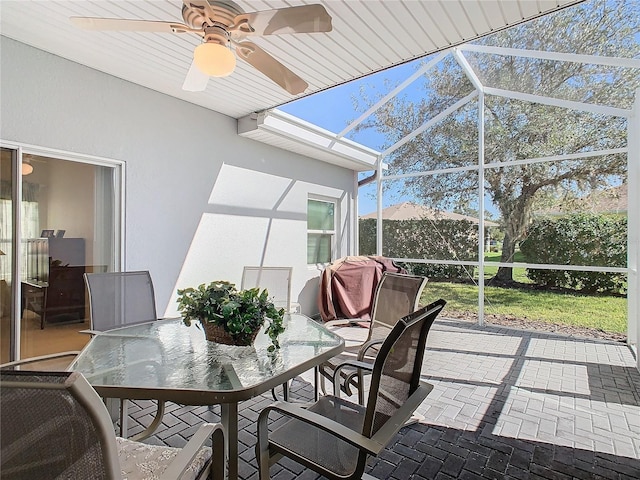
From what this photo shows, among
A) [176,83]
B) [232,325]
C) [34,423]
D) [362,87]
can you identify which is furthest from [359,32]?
[362,87]

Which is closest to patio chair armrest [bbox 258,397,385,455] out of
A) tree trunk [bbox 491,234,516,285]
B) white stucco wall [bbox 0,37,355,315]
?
white stucco wall [bbox 0,37,355,315]

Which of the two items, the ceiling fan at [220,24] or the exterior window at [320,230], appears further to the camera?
the exterior window at [320,230]

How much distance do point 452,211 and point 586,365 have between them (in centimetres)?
299

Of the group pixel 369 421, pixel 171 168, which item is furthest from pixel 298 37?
pixel 369 421

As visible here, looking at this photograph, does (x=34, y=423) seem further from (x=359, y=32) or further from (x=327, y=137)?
(x=327, y=137)

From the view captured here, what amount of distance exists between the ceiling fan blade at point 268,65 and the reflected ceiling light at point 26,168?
2124 millimetres

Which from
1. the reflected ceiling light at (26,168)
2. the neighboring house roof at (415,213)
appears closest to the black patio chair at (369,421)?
the reflected ceiling light at (26,168)

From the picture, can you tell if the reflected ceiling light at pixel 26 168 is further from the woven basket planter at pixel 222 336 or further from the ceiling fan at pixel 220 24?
the woven basket planter at pixel 222 336

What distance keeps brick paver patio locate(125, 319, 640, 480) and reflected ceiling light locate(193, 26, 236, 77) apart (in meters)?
2.41

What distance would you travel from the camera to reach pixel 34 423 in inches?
32.0

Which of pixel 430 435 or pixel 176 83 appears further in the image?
pixel 176 83

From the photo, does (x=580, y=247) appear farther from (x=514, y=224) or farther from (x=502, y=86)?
(x=502, y=86)

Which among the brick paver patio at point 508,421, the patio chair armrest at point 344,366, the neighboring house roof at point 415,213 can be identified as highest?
the neighboring house roof at point 415,213

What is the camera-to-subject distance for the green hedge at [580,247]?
4.61 meters
